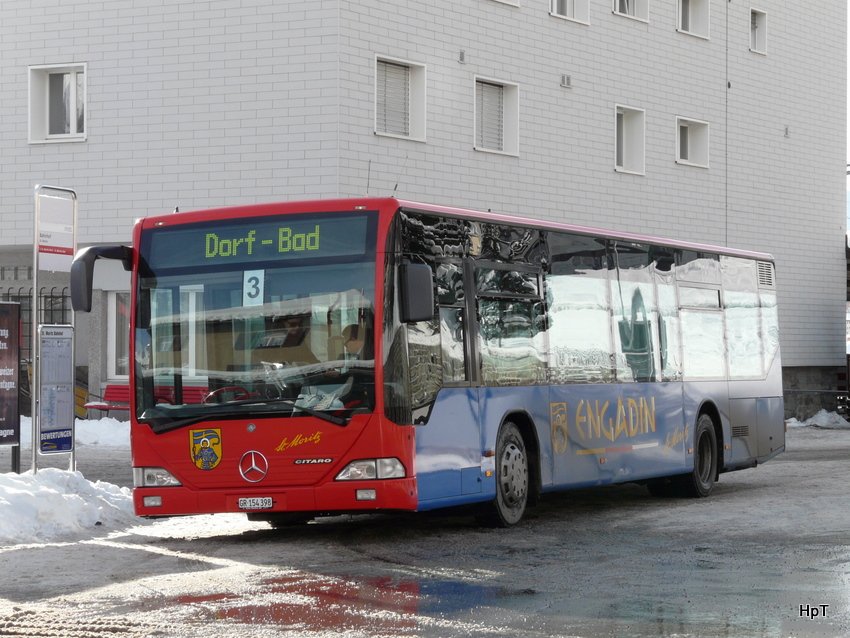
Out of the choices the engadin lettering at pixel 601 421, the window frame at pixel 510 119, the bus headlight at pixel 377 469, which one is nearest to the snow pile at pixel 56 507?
the bus headlight at pixel 377 469

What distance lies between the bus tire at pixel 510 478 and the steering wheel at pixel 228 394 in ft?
7.93

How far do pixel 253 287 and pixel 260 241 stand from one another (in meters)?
0.39

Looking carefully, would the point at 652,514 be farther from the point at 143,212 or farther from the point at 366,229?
the point at 143,212

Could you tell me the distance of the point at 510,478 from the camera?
14.0 metres

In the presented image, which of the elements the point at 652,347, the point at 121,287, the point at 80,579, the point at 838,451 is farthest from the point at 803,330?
the point at 80,579

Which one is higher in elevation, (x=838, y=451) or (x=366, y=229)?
(x=366, y=229)

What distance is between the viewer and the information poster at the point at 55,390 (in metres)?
15.9

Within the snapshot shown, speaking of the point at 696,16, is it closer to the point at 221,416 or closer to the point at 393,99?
the point at 393,99

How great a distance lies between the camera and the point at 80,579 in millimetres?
10633

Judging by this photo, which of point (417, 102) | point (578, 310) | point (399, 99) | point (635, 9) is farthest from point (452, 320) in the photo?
point (635, 9)

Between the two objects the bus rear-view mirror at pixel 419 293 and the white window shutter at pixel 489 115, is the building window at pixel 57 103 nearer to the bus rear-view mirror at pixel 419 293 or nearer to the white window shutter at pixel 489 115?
the white window shutter at pixel 489 115

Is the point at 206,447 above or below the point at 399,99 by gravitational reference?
below

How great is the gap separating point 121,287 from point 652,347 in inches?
626

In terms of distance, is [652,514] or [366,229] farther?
[652,514]
